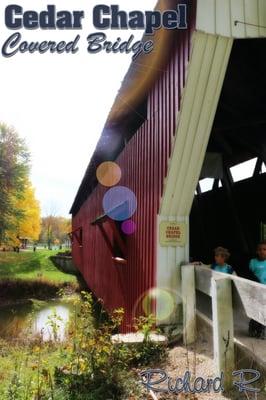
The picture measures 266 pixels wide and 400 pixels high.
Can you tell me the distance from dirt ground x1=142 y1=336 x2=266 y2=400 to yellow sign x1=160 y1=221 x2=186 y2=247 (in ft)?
4.10

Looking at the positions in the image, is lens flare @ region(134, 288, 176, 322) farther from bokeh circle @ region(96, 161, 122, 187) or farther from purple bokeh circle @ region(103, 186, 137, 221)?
bokeh circle @ region(96, 161, 122, 187)

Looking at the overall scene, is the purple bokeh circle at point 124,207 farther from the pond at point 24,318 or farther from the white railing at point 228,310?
the pond at point 24,318

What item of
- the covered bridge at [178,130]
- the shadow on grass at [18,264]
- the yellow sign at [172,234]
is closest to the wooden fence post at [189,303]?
the covered bridge at [178,130]

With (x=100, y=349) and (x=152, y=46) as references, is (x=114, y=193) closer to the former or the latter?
(x=152, y=46)

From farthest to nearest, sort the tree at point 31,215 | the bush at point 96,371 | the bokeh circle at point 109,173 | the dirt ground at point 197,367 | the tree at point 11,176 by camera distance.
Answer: the tree at point 31,215 → the tree at point 11,176 → the bokeh circle at point 109,173 → the bush at point 96,371 → the dirt ground at point 197,367

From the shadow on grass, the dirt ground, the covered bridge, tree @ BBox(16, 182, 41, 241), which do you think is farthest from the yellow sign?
tree @ BBox(16, 182, 41, 241)

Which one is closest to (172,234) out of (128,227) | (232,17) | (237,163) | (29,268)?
(128,227)

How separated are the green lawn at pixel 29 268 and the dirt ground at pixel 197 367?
20.7m

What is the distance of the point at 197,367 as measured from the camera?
352cm

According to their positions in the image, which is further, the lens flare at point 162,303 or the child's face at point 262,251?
the lens flare at point 162,303

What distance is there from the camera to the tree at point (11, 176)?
25.8 metres

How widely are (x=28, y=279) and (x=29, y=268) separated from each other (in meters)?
5.32

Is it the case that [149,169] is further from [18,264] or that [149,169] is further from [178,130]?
[18,264]

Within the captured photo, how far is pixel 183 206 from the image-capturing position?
15.8 ft
